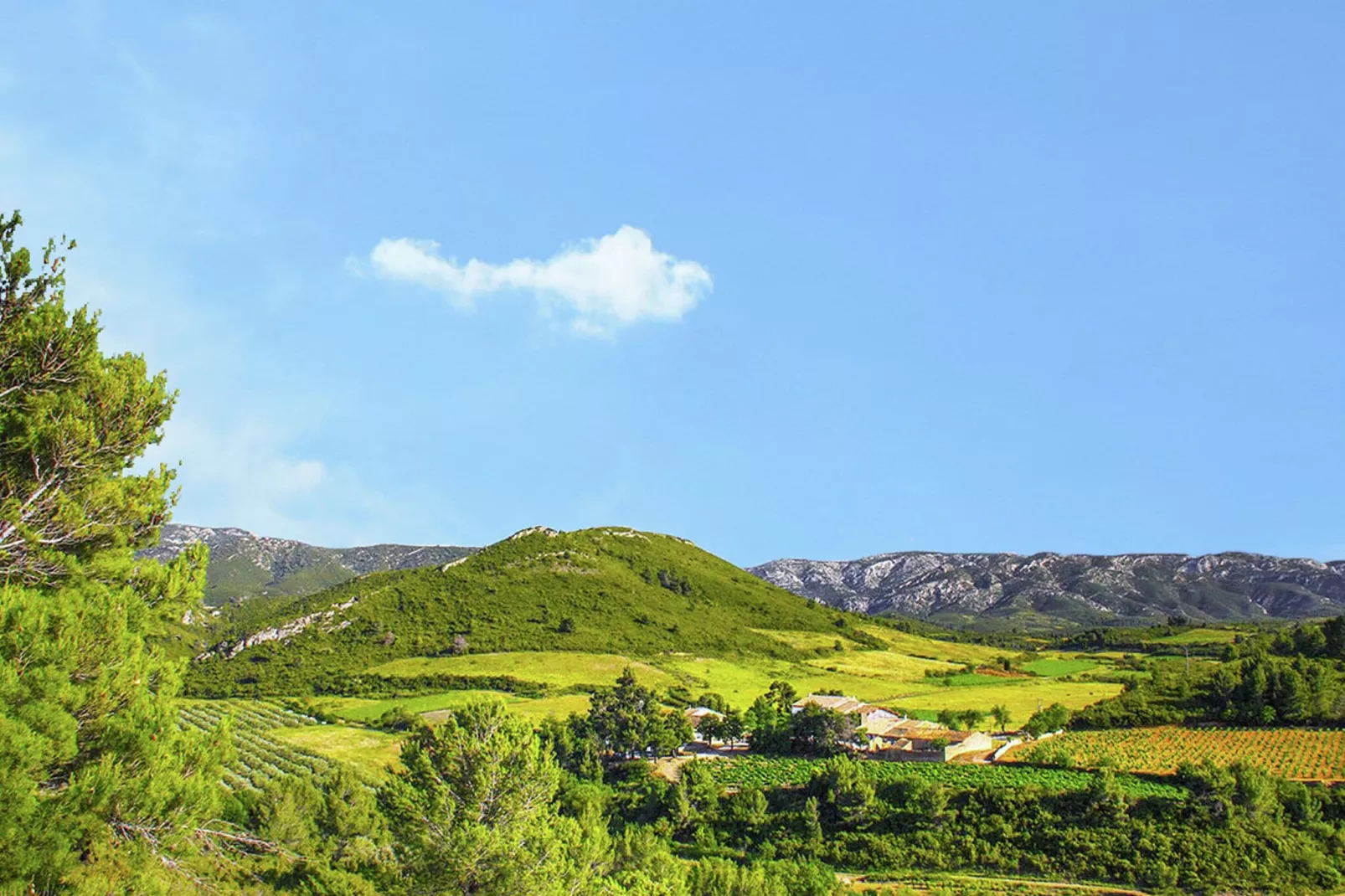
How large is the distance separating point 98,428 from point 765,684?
130 metres

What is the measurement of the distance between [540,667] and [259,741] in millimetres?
50656

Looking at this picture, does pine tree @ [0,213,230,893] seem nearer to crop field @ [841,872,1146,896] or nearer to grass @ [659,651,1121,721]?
crop field @ [841,872,1146,896]

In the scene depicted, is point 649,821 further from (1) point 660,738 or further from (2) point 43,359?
(2) point 43,359

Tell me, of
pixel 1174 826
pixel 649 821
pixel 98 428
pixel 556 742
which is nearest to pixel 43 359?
pixel 98 428

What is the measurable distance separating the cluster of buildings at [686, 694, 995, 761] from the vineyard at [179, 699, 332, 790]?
45.7 metres

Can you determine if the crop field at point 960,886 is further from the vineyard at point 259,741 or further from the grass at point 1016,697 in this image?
the grass at point 1016,697

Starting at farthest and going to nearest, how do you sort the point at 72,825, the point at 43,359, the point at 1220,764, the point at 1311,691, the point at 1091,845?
1. the point at 1311,691
2. the point at 1220,764
3. the point at 1091,845
4. the point at 43,359
5. the point at 72,825

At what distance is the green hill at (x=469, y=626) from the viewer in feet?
481

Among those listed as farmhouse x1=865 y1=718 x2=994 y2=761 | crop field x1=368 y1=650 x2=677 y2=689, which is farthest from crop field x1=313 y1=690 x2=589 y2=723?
farmhouse x1=865 y1=718 x2=994 y2=761

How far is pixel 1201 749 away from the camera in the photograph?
7588cm

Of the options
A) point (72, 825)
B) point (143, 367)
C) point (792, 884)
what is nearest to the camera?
point (72, 825)

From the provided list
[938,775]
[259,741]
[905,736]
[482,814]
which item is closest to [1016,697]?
[905,736]

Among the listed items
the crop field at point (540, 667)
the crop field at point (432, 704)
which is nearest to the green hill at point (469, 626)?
the crop field at point (540, 667)

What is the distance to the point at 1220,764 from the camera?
6994cm
